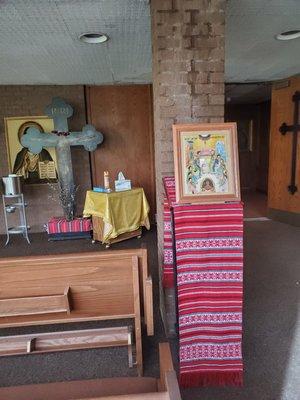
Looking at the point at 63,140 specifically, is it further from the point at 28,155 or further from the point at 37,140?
the point at 28,155


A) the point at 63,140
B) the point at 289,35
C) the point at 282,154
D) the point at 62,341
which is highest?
the point at 289,35

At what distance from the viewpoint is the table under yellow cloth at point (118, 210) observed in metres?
3.84

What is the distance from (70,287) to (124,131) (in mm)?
3614

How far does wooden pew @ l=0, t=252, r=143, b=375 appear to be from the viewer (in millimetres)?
1421

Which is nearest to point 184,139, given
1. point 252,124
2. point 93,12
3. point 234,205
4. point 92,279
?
point 234,205

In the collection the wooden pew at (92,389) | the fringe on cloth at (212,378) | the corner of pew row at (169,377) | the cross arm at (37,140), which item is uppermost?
the cross arm at (37,140)

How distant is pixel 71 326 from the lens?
234 cm

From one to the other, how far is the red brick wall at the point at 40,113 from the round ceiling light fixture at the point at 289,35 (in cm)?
292

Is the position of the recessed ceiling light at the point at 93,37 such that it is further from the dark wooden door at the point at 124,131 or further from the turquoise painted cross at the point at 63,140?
the dark wooden door at the point at 124,131

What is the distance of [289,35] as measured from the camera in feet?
8.93

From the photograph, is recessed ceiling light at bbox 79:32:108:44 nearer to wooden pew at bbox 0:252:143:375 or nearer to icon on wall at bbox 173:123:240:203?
icon on wall at bbox 173:123:240:203

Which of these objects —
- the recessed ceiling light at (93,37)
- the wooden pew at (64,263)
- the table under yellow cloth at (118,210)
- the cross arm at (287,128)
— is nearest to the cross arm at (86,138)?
the table under yellow cloth at (118,210)

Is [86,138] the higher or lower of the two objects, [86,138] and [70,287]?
the higher

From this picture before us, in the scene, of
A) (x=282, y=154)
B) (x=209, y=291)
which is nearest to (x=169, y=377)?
(x=209, y=291)
